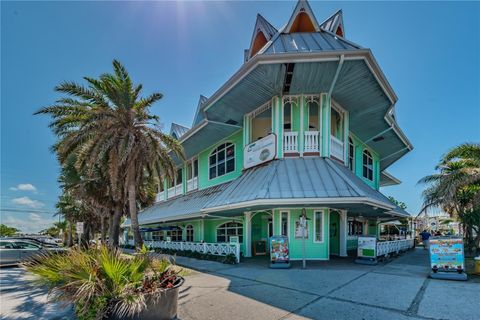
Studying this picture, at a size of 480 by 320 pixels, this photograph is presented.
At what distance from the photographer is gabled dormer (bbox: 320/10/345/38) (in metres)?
16.9

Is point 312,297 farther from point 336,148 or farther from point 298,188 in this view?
point 336,148

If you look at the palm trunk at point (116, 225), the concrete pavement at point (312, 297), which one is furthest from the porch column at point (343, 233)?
the palm trunk at point (116, 225)

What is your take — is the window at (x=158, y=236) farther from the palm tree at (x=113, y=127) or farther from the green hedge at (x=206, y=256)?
the palm tree at (x=113, y=127)

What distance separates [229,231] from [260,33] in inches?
528

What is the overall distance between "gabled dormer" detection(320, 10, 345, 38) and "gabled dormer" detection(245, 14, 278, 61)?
3677 mm

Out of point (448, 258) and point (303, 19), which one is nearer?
point (448, 258)

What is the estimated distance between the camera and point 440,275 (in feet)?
27.9

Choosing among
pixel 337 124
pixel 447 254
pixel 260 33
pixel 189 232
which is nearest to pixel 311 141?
pixel 337 124

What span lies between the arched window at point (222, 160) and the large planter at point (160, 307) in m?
13.1

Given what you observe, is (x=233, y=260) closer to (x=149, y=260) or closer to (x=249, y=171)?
(x=249, y=171)

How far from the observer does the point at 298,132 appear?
45.0ft

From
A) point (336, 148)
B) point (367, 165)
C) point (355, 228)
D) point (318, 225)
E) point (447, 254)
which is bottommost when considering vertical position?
point (355, 228)

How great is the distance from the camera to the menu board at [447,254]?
847cm

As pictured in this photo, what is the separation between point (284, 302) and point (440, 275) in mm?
5800
